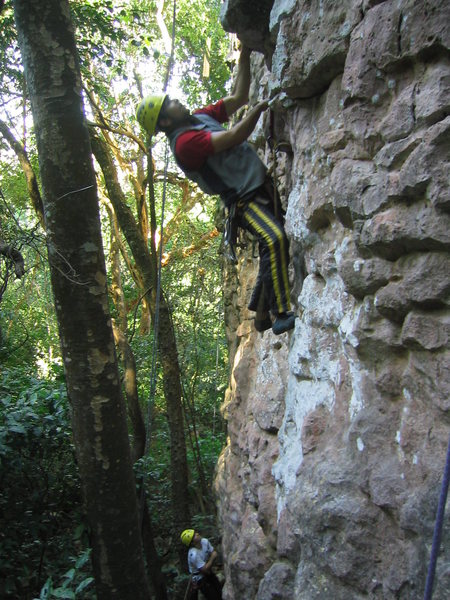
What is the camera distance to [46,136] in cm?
325

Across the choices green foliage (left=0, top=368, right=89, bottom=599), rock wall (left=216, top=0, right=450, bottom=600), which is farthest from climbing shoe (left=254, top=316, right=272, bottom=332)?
green foliage (left=0, top=368, right=89, bottom=599)

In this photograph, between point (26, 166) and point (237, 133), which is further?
point (26, 166)

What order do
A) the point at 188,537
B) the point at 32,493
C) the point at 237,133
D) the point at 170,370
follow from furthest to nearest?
the point at 170,370 → the point at 188,537 → the point at 32,493 → the point at 237,133

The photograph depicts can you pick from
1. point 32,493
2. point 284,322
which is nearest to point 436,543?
point 284,322

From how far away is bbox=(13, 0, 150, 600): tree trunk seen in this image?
3.21 metres

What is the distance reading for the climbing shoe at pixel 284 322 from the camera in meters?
3.30

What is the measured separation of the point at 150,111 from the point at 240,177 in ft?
2.41

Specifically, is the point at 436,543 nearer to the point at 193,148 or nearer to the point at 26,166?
the point at 193,148

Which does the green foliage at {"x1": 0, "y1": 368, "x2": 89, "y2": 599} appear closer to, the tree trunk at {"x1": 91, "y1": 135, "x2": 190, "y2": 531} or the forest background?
the forest background

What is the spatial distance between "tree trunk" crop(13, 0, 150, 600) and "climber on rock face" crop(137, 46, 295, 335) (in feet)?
1.92

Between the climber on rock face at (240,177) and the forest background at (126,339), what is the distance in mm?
718

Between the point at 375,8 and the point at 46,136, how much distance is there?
2.04 metres

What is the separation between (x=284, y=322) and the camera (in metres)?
3.34

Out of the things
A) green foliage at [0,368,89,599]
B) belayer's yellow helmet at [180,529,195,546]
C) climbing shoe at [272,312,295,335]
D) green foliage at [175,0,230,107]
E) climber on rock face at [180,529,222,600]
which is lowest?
climber on rock face at [180,529,222,600]
